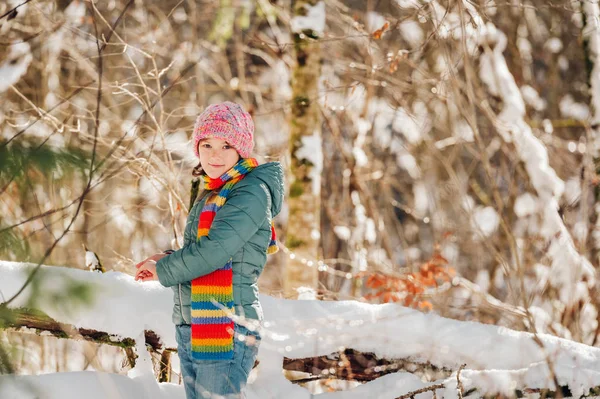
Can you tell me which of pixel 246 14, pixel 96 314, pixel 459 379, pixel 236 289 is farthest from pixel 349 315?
pixel 246 14

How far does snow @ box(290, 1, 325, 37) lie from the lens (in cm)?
521

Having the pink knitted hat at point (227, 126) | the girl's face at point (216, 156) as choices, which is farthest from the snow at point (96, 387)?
the pink knitted hat at point (227, 126)

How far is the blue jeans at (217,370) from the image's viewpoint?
254cm

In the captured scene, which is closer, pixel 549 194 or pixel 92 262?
pixel 92 262

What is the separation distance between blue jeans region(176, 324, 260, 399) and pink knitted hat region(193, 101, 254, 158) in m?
0.76

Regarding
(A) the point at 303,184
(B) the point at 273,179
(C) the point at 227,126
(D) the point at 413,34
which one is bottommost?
(A) the point at 303,184

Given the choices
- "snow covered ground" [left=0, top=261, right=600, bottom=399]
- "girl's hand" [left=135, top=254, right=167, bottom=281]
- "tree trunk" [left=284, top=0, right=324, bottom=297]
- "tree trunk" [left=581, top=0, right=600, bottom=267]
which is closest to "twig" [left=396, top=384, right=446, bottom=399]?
"snow covered ground" [left=0, top=261, right=600, bottom=399]

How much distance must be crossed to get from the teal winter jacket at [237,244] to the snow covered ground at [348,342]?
45 cm

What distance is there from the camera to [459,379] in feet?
9.32

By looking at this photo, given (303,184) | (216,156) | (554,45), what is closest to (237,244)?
(216,156)

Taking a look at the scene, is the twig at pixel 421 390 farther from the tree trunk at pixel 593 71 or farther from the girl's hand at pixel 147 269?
the tree trunk at pixel 593 71

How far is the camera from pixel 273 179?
8.82 feet

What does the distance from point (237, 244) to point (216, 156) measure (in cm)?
42

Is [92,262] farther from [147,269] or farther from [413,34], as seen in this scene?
[413,34]
